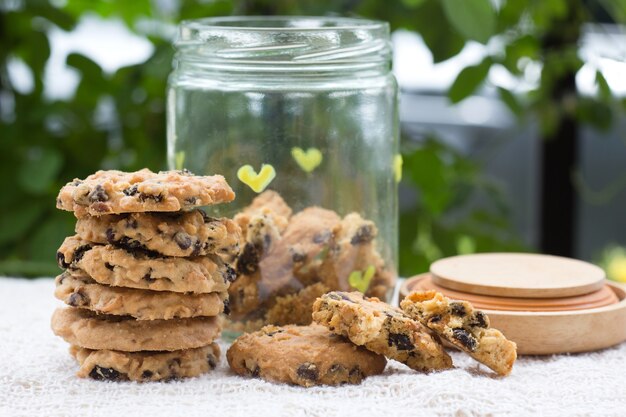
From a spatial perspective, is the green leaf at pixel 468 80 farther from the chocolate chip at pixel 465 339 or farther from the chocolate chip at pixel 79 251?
the chocolate chip at pixel 79 251

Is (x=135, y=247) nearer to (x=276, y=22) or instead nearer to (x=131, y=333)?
(x=131, y=333)

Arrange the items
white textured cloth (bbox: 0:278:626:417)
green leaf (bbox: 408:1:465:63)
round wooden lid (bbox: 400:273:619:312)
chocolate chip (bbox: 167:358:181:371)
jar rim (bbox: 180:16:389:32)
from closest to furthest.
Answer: white textured cloth (bbox: 0:278:626:417) → chocolate chip (bbox: 167:358:181:371) → round wooden lid (bbox: 400:273:619:312) → jar rim (bbox: 180:16:389:32) → green leaf (bbox: 408:1:465:63)

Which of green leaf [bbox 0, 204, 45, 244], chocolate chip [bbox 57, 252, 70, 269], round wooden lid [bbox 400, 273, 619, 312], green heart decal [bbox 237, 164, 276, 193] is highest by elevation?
green heart decal [bbox 237, 164, 276, 193]

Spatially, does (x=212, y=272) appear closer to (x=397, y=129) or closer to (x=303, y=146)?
(x=303, y=146)

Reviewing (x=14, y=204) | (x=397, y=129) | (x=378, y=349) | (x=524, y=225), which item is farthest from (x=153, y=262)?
(x=524, y=225)

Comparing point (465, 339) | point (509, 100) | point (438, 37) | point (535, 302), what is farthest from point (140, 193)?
point (509, 100)

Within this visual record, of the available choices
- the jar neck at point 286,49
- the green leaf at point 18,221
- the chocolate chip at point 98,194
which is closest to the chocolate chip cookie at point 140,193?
the chocolate chip at point 98,194

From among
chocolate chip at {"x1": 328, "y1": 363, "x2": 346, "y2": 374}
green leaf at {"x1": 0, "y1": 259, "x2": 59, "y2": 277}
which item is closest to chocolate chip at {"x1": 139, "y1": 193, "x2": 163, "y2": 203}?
chocolate chip at {"x1": 328, "y1": 363, "x2": 346, "y2": 374}

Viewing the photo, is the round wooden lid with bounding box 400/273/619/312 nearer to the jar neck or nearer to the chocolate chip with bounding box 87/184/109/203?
the jar neck
